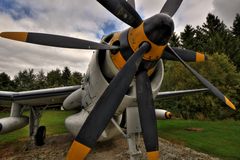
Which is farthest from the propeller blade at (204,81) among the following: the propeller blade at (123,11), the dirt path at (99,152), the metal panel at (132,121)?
the dirt path at (99,152)

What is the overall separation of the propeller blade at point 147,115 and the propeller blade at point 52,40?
102cm

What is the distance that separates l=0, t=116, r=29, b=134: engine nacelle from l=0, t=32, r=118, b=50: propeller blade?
5.09 meters

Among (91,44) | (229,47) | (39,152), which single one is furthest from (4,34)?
(229,47)

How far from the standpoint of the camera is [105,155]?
26.8 ft

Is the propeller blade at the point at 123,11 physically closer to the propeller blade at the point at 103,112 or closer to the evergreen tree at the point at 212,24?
the propeller blade at the point at 103,112

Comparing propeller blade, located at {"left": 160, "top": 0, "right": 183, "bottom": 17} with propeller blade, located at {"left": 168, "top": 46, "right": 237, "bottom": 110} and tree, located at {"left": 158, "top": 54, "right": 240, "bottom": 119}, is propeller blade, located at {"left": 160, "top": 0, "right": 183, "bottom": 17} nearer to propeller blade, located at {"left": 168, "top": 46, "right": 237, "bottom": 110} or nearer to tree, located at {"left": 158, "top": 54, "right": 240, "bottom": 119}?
propeller blade, located at {"left": 168, "top": 46, "right": 237, "bottom": 110}

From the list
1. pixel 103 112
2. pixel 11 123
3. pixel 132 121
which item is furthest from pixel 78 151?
pixel 11 123

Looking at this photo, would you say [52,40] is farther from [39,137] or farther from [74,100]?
[39,137]

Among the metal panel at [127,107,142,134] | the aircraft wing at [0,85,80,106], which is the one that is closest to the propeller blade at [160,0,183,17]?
the metal panel at [127,107,142,134]

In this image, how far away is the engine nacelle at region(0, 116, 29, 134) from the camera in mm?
7908

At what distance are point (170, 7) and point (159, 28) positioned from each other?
1.50 metres

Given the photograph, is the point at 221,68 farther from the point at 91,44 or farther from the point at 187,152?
the point at 91,44

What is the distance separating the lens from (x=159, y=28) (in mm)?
3988

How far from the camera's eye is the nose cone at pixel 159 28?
3.93 meters
